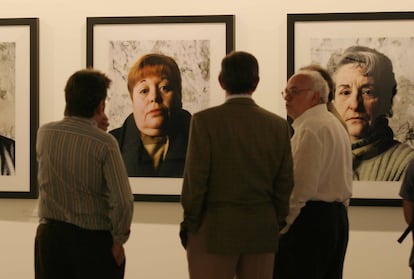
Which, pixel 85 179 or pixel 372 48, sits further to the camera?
pixel 372 48

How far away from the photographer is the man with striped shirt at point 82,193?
97.9 inches

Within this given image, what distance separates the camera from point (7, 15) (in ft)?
13.5

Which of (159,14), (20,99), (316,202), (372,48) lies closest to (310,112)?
(316,202)

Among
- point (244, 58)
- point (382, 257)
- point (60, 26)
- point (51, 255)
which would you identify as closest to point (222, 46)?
point (60, 26)

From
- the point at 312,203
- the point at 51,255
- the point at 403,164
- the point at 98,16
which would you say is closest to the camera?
the point at 51,255

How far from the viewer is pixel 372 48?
3760 mm

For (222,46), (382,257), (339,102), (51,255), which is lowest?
(382,257)

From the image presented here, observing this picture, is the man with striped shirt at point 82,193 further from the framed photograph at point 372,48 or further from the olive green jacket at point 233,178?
the framed photograph at point 372,48

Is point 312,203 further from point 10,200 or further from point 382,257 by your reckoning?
point 10,200

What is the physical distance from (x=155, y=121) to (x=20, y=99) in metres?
0.88

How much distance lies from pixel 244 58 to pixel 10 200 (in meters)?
2.26

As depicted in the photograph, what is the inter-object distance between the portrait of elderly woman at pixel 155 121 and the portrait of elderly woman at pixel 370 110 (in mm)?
946

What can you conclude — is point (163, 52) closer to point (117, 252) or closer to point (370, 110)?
point (370, 110)

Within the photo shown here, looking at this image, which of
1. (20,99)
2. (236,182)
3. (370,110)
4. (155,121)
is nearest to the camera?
(236,182)
